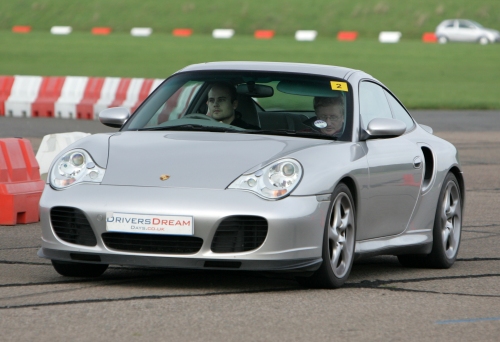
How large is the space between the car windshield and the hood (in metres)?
0.27

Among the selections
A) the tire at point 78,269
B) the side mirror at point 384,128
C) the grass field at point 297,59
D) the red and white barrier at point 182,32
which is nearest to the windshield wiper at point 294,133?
the side mirror at point 384,128

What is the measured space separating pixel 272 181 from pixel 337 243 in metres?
0.66

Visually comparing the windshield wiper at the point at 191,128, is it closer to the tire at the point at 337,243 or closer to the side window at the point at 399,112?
A: the tire at the point at 337,243

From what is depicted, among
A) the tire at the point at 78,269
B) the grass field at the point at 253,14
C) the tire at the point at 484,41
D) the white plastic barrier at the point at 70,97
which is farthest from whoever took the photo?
the grass field at the point at 253,14

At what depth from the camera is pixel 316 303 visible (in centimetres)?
643

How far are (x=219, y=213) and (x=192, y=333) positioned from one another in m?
1.14

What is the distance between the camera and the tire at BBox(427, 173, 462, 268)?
27.1ft

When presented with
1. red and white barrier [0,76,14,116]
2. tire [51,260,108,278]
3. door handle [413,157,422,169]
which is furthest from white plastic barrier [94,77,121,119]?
tire [51,260,108,278]

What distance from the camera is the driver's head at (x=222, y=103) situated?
25.5 ft

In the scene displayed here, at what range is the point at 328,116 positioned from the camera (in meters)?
7.71

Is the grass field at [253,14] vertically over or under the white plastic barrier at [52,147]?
under

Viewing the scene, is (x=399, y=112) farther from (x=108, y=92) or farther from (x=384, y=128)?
(x=108, y=92)

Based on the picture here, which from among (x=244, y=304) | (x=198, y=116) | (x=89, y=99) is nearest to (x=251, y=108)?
(x=198, y=116)

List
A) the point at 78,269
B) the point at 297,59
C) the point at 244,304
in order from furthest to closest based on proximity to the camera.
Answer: the point at 297,59
the point at 78,269
the point at 244,304
